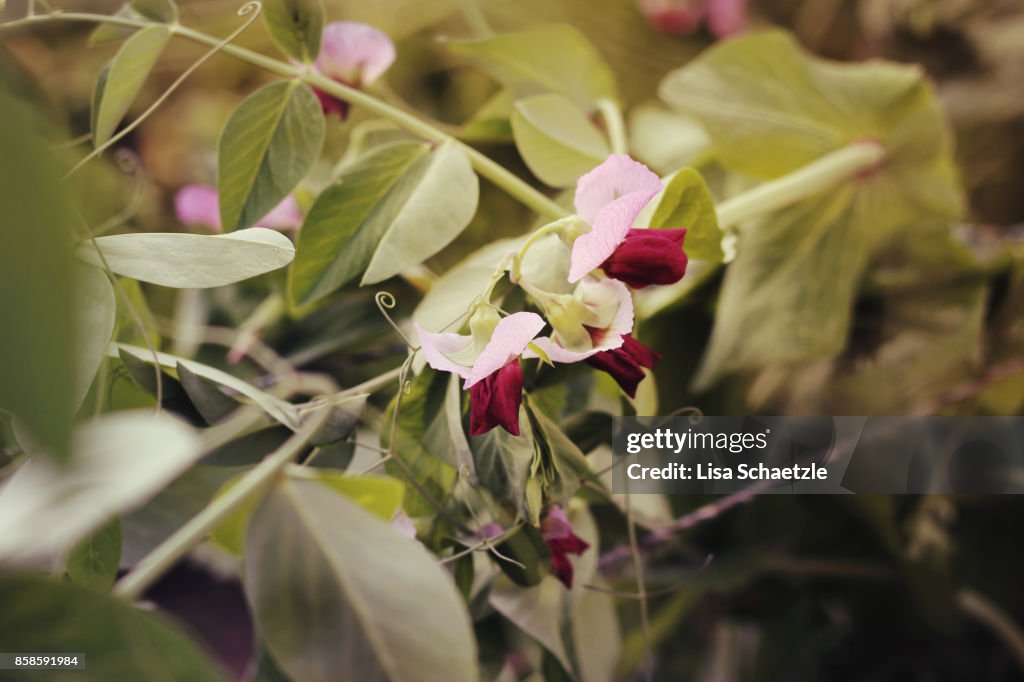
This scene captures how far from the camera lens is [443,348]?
15cm

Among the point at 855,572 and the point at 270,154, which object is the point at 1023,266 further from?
the point at 270,154

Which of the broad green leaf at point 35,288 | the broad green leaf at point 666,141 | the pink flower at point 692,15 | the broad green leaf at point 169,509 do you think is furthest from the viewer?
the pink flower at point 692,15

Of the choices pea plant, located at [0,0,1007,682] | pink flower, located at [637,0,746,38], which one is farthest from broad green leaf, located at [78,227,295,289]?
pink flower, located at [637,0,746,38]

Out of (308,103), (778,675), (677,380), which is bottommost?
(778,675)

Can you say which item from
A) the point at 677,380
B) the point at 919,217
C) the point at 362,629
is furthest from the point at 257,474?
the point at 919,217

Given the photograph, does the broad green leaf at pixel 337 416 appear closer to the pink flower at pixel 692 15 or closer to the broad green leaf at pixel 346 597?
the broad green leaf at pixel 346 597

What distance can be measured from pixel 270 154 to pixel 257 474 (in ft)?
0.31

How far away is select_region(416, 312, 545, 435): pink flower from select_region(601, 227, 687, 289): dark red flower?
23 millimetres

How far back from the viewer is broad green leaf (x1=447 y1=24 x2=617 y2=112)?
244mm

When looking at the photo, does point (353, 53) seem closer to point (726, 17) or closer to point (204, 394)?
point (204, 394)

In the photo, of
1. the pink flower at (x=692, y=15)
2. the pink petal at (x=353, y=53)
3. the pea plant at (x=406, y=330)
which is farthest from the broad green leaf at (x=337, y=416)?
the pink flower at (x=692, y=15)

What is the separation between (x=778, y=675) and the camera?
311 mm

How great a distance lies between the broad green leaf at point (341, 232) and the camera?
0.19m

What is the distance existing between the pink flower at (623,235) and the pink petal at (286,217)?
121mm
